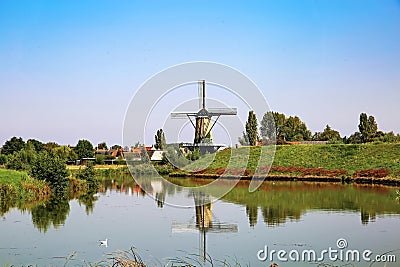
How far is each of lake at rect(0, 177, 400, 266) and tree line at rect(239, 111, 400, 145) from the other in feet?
71.0

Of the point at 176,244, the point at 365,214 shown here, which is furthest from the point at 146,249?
the point at 365,214

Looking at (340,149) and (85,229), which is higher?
(340,149)

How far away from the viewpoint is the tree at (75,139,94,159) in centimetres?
4644

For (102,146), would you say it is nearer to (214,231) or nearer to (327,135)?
(327,135)

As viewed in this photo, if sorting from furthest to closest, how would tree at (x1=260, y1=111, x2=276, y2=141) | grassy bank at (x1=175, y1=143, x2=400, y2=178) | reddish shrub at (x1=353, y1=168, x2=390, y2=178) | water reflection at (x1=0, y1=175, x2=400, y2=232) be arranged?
tree at (x1=260, y1=111, x2=276, y2=141), grassy bank at (x1=175, y1=143, x2=400, y2=178), reddish shrub at (x1=353, y1=168, x2=390, y2=178), water reflection at (x1=0, y1=175, x2=400, y2=232)

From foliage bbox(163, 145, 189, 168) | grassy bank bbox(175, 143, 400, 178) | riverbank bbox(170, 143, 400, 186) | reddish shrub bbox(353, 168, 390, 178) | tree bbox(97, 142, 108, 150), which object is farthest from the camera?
tree bbox(97, 142, 108, 150)

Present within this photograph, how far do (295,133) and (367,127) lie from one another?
45.7 feet

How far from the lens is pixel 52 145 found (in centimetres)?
4997

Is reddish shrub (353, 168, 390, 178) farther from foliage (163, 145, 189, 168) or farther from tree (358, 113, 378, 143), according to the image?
tree (358, 113, 378, 143)

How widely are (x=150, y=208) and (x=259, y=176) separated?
653 inches

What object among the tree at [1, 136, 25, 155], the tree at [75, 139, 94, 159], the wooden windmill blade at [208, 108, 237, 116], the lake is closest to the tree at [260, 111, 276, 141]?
the wooden windmill blade at [208, 108, 237, 116]

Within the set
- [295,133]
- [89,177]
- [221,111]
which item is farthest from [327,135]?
[89,177]

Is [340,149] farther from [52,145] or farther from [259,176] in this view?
[52,145]

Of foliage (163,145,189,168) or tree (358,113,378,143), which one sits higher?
tree (358,113,378,143)
